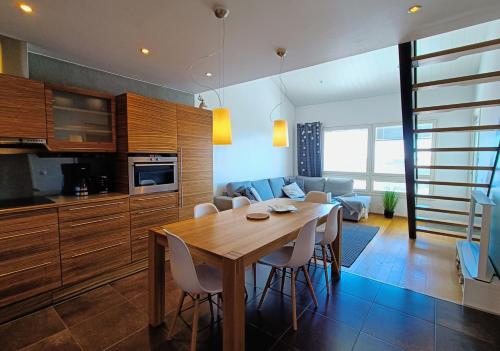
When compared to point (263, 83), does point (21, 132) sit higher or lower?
lower

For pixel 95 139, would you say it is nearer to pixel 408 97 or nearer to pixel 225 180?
pixel 225 180

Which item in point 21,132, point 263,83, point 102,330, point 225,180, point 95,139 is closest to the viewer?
point 102,330

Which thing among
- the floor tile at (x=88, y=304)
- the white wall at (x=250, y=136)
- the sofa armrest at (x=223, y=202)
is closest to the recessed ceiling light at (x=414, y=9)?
the white wall at (x=250, y=136)

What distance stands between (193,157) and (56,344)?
2366 millimetres

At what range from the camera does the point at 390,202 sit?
5.37m

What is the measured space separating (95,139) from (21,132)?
0.68 m

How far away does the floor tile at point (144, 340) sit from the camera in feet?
5.90

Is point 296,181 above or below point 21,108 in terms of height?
below

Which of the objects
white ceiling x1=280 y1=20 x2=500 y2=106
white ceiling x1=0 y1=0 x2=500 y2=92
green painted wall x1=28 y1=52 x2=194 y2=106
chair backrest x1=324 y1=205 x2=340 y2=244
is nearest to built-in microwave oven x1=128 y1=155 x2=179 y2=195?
green painted wall x1=28 y1=52 x2=194 y2=106

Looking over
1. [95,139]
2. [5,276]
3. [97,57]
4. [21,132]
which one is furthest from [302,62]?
[5,276]

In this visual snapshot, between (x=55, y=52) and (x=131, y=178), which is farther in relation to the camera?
(x=131, y=178)

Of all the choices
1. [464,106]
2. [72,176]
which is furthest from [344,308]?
[72,176]

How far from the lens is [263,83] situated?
5824 mm

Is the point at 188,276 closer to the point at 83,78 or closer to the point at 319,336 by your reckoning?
the point at 319,336
